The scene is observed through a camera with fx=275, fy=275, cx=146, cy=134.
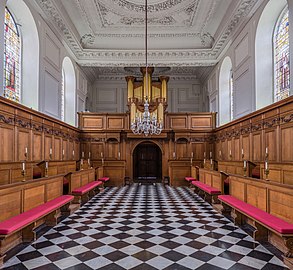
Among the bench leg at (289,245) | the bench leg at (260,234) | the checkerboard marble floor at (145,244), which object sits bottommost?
the checkerboard marble floor at (145,244)

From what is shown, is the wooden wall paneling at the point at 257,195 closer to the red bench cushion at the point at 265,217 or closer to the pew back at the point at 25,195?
the red bench cushion at the point at 265,217

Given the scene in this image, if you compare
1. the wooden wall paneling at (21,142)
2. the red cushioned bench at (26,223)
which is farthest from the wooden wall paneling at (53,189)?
the wooden wall paneling at (21,142)

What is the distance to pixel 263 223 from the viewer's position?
4.16 metres

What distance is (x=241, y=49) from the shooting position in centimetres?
1036

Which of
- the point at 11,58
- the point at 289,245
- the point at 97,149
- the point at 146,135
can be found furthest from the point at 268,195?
the point at 97,149

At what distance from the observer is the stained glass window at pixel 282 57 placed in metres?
8.23

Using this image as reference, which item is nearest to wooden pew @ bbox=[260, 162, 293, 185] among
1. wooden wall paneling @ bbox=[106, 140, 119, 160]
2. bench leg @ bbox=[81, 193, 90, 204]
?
bench leg @ bbox=[81, 193, 90, 204]

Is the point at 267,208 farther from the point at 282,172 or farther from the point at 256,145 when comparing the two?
the point at 256,145

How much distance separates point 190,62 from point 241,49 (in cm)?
367

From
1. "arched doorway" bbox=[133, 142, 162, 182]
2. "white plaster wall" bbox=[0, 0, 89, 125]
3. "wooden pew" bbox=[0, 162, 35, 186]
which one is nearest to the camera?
"wooden pew" bbox=[0, 162, 35, 186]

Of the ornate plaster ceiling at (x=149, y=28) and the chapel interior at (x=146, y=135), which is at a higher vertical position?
the ornate plaster ceiling at (x=149, y=28)

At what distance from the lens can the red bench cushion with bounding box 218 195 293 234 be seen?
12.1 feet

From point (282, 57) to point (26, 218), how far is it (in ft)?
27.2

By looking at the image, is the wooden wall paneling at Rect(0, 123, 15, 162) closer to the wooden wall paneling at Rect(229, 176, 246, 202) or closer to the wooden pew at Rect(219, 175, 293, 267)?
the wooden pew at Rect(219, 175, 293, 267)
